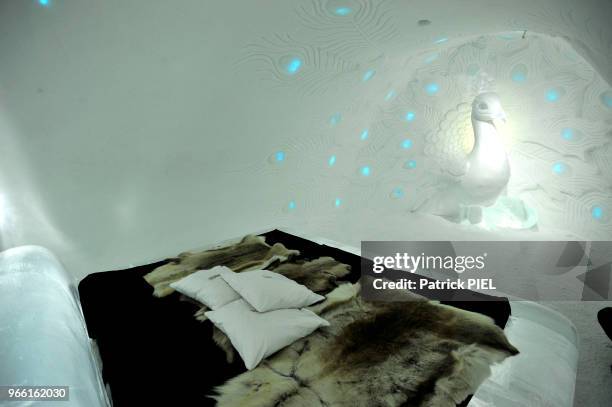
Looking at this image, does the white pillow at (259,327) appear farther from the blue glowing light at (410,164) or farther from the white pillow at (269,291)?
the blue glowing light at (410,164)

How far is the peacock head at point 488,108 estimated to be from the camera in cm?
323

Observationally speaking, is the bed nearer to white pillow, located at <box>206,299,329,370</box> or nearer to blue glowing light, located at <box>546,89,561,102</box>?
white pillow, located at <box>206,299,329,370</box>

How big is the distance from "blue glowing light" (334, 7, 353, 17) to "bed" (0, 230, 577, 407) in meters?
1.55

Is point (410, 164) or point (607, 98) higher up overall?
point (607, 98)

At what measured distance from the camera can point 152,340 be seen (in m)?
1.48

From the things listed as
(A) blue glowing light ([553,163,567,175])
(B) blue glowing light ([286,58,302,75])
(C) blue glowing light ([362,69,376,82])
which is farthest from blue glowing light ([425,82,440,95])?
(B) blue glowing light ([286,58,302,75])

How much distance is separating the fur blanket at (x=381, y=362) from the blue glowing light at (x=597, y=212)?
235cm

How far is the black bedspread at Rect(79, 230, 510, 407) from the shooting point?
4.06 ft

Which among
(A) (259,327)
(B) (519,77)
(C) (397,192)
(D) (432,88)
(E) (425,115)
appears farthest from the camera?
(C) (397,192)

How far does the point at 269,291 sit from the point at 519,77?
291 cm

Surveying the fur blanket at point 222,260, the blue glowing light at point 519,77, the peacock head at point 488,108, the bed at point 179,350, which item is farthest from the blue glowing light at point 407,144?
the bed at point 179,350

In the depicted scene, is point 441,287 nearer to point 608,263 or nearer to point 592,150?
point 608,263

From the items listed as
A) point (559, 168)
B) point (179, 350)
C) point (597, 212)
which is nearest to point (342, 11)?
point (179, 350)

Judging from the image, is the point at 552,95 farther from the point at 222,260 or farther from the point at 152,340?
the point at 152,340
